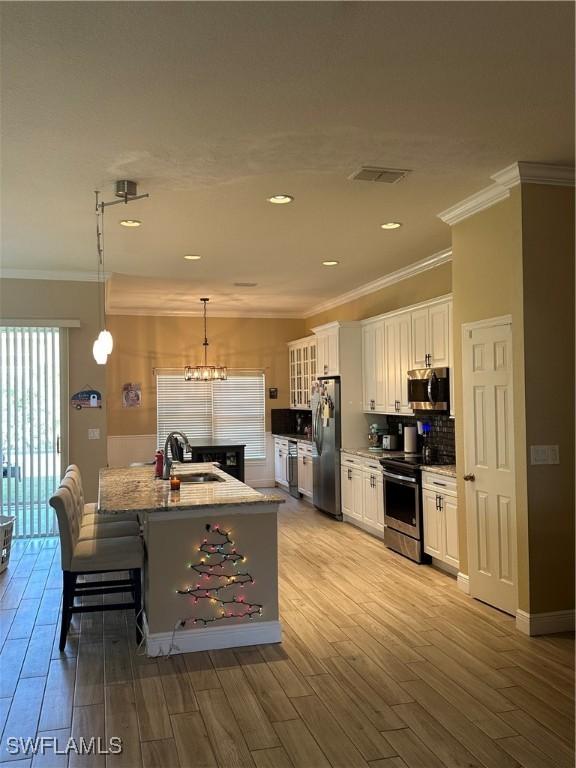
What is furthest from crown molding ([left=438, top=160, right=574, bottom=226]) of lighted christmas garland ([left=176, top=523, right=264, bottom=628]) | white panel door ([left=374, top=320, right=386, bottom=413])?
white panel door ([left=374, top=320, right=386, bottom=413])

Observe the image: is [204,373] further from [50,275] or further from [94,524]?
[94,524]

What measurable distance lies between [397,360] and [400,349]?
0.44ft

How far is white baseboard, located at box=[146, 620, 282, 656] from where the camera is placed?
3.64 meters

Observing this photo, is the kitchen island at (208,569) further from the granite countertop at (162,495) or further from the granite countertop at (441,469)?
the granite countertop at (441,469)

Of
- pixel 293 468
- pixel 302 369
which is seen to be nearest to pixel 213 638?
pixel 293 468

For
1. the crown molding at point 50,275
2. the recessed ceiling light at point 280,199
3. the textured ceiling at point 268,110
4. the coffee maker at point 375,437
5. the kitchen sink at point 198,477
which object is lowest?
the kitchen sink at point 198,477

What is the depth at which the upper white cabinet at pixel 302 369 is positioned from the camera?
9.02 metres

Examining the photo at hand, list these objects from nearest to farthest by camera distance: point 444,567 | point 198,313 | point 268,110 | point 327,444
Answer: point 268,110 → point 444,567 → point 327,444 → point 198,313

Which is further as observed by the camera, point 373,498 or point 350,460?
point 350,460

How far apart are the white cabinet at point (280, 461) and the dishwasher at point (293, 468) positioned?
18 centimetres

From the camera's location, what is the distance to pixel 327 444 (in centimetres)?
771

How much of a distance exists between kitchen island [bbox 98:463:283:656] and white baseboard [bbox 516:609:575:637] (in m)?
1.50

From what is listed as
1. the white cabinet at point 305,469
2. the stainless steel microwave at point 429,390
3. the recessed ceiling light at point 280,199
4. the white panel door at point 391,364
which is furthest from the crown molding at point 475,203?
the white cabinet at point 305,469

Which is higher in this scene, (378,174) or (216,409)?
(378,174)
